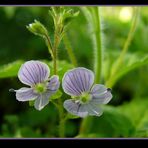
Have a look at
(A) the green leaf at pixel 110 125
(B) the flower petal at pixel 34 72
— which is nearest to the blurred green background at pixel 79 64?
(A) the green leaf at pixel 110 125

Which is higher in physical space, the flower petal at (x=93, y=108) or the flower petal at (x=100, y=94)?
the flower petal at (x=100, y=94)

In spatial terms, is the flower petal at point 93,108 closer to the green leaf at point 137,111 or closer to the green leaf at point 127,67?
the green leaf at point 127,67

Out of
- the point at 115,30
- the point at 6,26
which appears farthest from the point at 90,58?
the point at 6,26

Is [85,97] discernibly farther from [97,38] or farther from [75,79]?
[97,38]

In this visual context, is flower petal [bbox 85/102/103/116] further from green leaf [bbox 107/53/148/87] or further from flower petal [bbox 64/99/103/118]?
green leaf [bbox 107/53/148/87]
